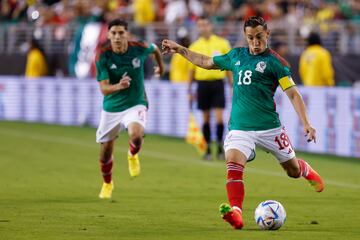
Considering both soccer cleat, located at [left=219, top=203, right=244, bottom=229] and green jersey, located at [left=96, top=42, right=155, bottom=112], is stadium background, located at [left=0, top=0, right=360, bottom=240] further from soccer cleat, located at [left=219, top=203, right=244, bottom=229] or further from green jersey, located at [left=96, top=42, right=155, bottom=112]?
green jersey, located at [left=96, top=42, right=155, bottom=112]

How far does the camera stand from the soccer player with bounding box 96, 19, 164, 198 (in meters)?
14.6

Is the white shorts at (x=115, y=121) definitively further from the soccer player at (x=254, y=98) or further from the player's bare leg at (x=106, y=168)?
the soccer player at (x=254, y=98)

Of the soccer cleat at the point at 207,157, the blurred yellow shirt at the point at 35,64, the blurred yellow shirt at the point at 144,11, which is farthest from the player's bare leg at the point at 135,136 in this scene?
the blurred yellow shirt at the point at 35,64

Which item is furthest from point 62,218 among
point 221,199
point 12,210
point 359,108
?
point 359,108

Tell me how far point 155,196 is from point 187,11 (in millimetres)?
16769

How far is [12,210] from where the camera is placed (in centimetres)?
1301

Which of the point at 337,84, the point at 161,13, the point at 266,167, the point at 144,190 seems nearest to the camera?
the point at 144,190

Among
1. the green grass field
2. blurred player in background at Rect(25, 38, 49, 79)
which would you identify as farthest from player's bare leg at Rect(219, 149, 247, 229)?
blurred player in background at Rect(25, 38, 49, 79)

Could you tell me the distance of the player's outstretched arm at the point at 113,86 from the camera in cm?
1395

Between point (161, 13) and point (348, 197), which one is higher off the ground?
point (161, 13)

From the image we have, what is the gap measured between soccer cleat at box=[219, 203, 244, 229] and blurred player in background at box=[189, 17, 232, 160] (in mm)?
8900

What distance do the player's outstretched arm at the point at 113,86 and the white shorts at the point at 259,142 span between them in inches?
95.6

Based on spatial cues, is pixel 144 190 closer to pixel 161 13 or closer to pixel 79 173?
pixel 79 173

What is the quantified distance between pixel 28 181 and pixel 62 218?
4.52 metres
